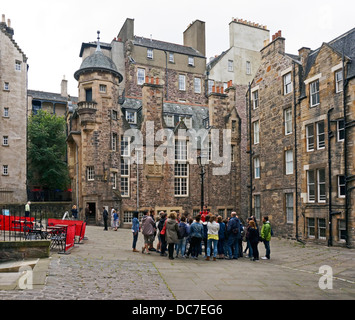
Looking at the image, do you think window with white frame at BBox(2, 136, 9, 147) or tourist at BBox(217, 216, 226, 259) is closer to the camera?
tourist at BBox(217, 216, 226, 259)

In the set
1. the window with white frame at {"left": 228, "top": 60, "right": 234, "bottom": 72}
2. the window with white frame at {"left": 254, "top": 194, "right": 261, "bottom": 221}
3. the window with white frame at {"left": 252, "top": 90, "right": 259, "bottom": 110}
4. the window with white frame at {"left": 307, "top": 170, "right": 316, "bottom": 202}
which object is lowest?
the window with white frame at {"left": 254, "top": 194, "right": 261, "bottom": 221}

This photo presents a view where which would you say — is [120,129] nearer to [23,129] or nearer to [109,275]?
[23,129]

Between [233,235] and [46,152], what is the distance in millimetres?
33893

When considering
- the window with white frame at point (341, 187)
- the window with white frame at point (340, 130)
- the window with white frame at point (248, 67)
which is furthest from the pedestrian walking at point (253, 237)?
the window with white frame at point (248, 67)

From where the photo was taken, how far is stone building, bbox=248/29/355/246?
64.8 ft

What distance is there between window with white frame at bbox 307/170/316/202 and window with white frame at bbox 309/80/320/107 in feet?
13.5

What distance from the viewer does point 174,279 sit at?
9.50 m

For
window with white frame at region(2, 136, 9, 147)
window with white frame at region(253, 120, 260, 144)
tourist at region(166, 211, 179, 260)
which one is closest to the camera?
tourist at region(166, 211, 179, 260)

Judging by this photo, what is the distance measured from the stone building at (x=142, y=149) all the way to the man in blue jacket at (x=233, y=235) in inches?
685

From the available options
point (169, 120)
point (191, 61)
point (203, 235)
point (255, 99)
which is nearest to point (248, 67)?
point (191, 61)

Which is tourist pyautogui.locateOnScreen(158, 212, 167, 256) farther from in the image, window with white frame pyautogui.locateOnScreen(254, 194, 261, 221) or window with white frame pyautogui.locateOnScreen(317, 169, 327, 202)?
window with white frame pyautogui.locateOnScreen(254, 194, 261, 221)

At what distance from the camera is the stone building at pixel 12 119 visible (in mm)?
37062

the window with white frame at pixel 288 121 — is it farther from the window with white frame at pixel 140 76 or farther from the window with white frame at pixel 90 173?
the window with white frame at pixel 140 76

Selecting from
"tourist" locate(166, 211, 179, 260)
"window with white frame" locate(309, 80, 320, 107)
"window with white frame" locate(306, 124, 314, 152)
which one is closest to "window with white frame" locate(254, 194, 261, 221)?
"window with white frame" locate(306, 124, 314, 152)
